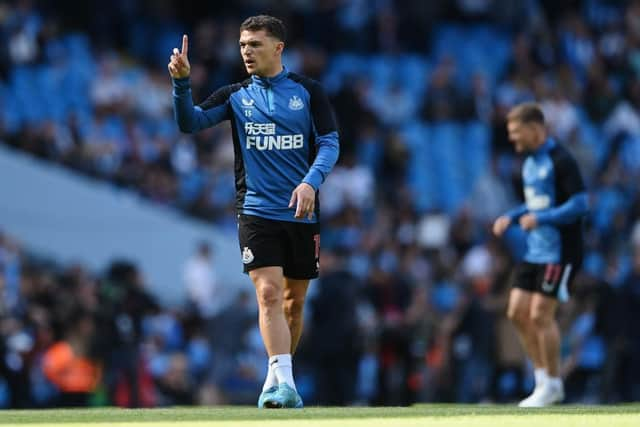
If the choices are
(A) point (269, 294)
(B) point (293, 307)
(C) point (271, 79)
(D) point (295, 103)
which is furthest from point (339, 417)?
(C) point (271, 79)

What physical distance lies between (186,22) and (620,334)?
Answer: 12301 mm

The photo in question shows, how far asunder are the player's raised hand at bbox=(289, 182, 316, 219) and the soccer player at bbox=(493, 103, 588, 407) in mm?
2748

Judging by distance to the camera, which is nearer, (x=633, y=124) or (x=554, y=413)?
(x=554, y=413)

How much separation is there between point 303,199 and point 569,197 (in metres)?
3.04

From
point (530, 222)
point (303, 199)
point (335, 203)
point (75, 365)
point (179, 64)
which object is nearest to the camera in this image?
point (303, 199)

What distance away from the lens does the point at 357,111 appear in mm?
24453

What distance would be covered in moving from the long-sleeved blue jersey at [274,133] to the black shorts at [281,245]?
0.18ft

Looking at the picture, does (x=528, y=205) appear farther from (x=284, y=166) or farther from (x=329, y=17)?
(x=329, y=17)

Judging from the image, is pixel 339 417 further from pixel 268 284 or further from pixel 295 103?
pixel 295 103

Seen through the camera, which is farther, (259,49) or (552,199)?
(552,199)

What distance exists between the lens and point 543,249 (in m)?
12.3

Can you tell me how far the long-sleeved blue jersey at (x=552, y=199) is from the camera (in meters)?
12.2

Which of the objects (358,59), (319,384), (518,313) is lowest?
(319,384)

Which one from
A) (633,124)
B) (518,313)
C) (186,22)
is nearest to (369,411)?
(518,313)
